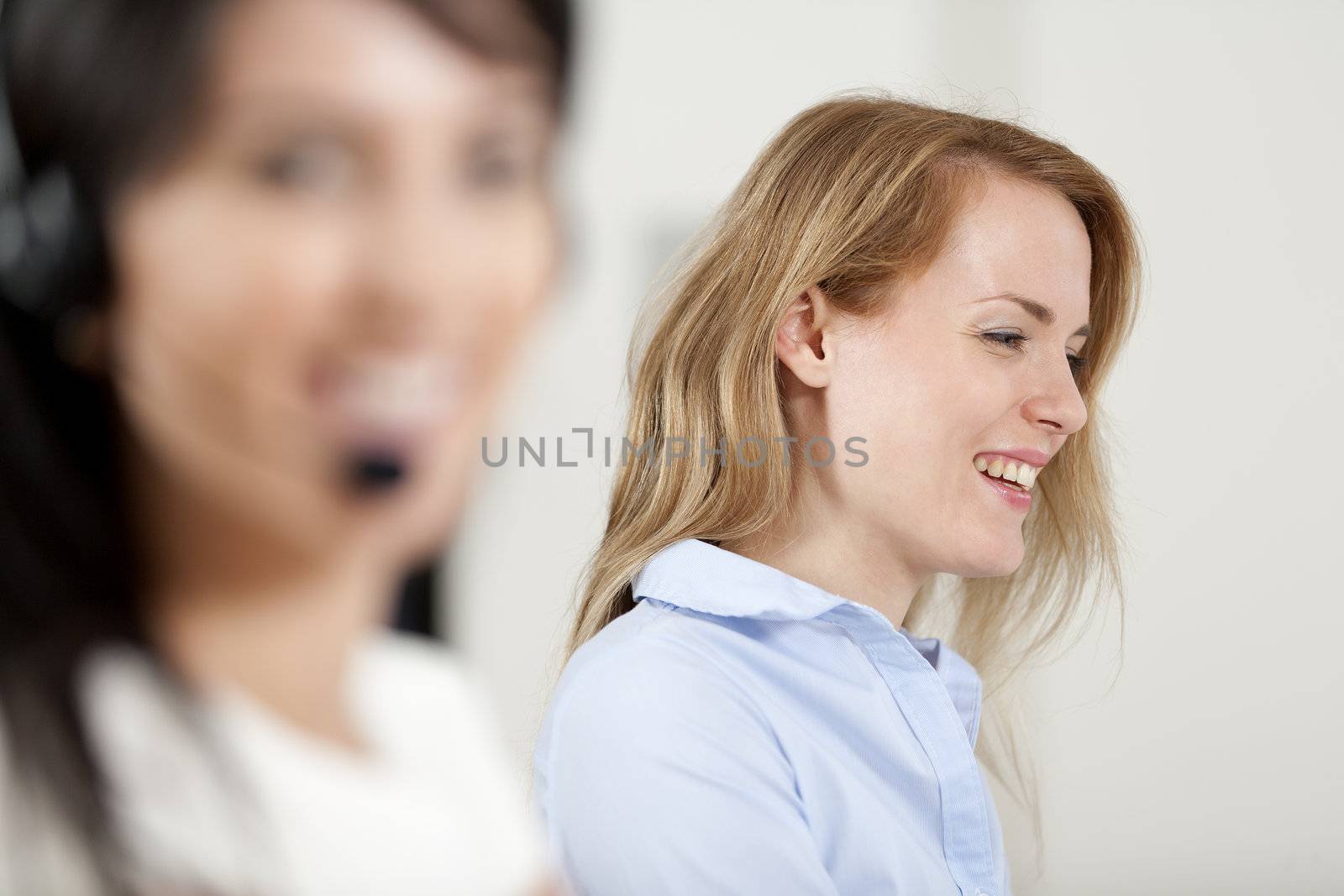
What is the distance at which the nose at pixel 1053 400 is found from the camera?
33.8 inches

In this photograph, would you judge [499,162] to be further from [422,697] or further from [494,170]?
[422,697]

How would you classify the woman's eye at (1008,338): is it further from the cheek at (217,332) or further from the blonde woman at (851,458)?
the cheek at (217,332)

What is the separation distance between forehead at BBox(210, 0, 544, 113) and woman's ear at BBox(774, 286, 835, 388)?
527 millimetres

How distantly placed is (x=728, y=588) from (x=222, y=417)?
20.0 inches

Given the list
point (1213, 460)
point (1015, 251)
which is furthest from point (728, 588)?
point (1213, 460)

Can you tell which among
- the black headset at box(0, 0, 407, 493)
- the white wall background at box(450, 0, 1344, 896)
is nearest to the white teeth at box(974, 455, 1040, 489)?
the black headset at box(0, 0, 407, 493)

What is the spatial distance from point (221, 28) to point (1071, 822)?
1.70 m

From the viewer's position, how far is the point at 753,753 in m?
0.71

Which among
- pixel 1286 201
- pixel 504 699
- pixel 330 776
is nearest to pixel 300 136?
pixel 330 776

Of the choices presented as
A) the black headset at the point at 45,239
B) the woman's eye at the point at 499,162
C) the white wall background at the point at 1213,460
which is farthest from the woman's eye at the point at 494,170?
the white wall background at the point at 1213,460

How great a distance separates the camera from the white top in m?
0.31

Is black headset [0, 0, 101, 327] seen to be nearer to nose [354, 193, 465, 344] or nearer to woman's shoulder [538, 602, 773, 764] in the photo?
nose [354, 193, 465, 344]

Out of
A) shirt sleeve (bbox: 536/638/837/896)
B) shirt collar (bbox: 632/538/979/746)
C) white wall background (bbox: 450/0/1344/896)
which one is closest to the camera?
shirt sleeve (bbox: 536/638/837/896)

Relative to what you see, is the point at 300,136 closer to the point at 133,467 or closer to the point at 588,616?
the point at 133,467
